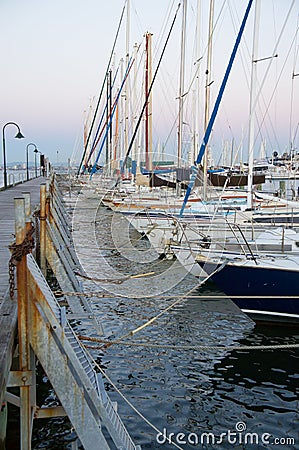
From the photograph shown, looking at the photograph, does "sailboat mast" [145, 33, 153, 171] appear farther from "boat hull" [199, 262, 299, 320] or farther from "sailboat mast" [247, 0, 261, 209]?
"boat hull" [199, 262, 299, 320]

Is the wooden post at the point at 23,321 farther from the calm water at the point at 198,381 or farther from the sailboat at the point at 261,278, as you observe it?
the sailboat at the point at 261,278

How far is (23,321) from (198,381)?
6.14m

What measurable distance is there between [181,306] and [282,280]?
384cm

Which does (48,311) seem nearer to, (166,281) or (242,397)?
(242,397)

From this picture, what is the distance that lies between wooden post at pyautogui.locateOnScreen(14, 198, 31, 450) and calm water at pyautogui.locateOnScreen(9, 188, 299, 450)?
2.33 meters

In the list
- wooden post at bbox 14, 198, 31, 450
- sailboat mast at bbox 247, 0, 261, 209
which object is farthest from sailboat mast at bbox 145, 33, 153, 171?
wooden post at bbox 14, 198, 31, 450

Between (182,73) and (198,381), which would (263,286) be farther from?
(182,73)

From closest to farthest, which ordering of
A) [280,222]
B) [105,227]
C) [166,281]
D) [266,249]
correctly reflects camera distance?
[266,249], [166,281], [280,222], [105,227]

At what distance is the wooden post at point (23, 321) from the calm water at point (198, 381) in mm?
2335

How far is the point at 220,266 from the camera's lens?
13.3 m

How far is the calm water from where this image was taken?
8438mm

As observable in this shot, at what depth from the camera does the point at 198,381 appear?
34.2 feet

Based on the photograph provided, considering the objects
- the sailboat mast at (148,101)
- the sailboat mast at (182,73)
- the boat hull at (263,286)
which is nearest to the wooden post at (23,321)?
the boat hull at (263,286)

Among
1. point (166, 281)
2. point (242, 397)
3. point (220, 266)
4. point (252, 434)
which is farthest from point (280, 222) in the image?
point (252, 434)
